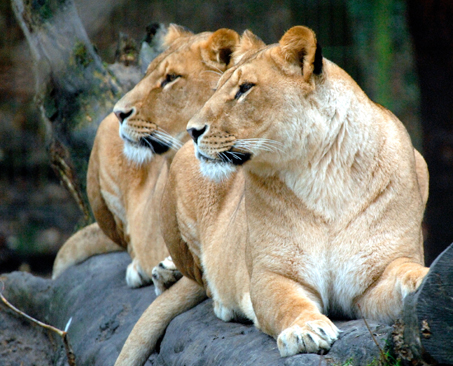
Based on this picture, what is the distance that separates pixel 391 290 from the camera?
2242 mm

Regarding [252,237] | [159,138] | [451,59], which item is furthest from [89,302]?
[451,59]

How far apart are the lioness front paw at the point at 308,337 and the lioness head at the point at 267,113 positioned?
25.3 inches

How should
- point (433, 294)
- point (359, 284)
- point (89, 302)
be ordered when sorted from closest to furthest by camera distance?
point (433, 294) → point (359, 284) → point (89, 302)

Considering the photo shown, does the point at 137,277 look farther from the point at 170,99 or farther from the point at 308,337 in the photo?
the point at 308,337

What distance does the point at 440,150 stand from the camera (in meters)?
6.62

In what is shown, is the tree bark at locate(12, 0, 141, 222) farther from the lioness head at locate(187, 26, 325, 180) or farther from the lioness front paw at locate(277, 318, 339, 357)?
the lioness front paw at locate(277, 318, 339, 357)

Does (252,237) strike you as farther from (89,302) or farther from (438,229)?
(438,229)

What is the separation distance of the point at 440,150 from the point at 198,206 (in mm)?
3962

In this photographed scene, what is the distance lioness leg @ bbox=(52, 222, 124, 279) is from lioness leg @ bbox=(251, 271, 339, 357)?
2.61 m

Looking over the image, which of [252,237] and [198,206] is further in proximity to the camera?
[198,206]

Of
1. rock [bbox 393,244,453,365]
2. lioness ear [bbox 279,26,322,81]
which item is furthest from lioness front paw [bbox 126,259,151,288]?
rock [bbox 393,244,453,365]

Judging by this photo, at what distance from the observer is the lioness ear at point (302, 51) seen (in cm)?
242

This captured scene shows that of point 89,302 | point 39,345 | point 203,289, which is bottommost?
point 39,345

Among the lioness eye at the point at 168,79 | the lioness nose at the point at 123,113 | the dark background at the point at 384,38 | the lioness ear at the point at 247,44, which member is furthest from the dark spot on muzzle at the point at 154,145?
the dark background at the point at 384,38
